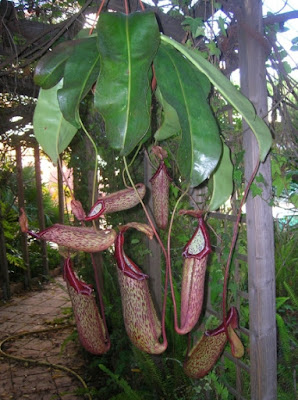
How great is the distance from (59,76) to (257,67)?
0.85 m

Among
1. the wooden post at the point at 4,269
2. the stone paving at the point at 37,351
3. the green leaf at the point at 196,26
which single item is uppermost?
the green leaf at the point at 196,26

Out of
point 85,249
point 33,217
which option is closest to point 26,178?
point 33,217

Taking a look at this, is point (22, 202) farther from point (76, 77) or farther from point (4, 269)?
point (76, 77)

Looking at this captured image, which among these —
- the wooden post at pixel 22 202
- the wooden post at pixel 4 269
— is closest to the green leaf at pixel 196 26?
the wooden post at pixel 22 202

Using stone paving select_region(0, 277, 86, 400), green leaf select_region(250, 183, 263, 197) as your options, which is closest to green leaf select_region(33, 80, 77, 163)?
green leaf select_region(250, 183, 263, 197)

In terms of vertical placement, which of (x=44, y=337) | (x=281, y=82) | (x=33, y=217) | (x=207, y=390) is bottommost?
(x=44, y=337)

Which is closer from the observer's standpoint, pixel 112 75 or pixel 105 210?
pixel 112 75

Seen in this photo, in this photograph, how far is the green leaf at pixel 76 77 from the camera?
2.06 feet

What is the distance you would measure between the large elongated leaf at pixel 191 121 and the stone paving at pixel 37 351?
2331mm

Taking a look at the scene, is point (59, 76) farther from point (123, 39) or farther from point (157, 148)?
point (157, 148)

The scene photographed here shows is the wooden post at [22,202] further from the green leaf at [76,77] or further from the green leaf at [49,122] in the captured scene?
the green leaf at [76,77]

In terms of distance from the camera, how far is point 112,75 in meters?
0.54

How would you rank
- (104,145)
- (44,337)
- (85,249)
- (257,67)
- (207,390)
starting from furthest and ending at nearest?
1. (44,337)
2. (104,145)
3. (207,390)
4. (257,67)
5. (85,249)

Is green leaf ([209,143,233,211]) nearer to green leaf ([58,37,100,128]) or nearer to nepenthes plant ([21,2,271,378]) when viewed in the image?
nepenthes plant ([21,2,271,378])
